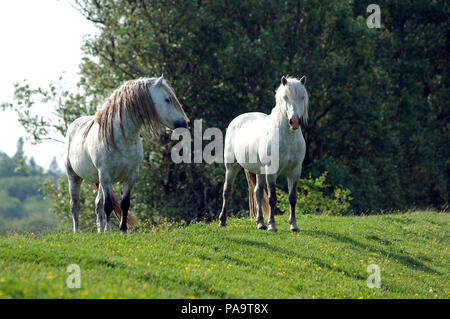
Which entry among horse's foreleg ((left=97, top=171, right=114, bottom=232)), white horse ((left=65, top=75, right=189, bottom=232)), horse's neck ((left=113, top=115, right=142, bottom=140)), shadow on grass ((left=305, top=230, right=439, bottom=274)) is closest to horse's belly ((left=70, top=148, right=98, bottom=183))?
white horse ((left=65, top=75, right=189, bottom=232))

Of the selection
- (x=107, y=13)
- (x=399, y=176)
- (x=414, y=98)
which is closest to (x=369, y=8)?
(x=414, y=98)

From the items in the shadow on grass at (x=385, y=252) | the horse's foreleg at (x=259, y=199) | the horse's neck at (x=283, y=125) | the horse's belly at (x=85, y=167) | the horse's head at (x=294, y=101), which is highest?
the horse's head at (x=294, y=101)

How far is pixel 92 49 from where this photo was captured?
23.3 m

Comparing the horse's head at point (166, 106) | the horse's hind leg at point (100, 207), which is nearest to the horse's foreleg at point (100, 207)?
the horse's hind leg at point (100, 207)

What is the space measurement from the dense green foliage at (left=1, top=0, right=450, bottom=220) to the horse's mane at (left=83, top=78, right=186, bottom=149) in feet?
37.2

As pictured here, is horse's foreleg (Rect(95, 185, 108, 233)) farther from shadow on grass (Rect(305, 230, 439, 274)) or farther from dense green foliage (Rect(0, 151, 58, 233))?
dense green foliage (Rect(0, 151, 58, 233))

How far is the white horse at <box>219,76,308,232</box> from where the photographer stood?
10320 millimetres

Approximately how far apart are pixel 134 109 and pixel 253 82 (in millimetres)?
14011

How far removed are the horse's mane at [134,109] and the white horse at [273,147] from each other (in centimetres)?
222


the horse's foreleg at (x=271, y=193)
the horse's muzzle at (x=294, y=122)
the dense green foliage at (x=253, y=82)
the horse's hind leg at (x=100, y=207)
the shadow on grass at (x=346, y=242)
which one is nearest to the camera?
the shadow on grass at (x=346, y=242)

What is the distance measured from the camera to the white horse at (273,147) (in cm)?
1032

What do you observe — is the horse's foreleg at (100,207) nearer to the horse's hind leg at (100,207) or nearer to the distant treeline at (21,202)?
the horse's hind leg at (100,207)

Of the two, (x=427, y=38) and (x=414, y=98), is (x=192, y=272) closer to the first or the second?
(x=414, y=98)

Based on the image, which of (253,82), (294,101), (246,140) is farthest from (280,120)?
(253,82)
